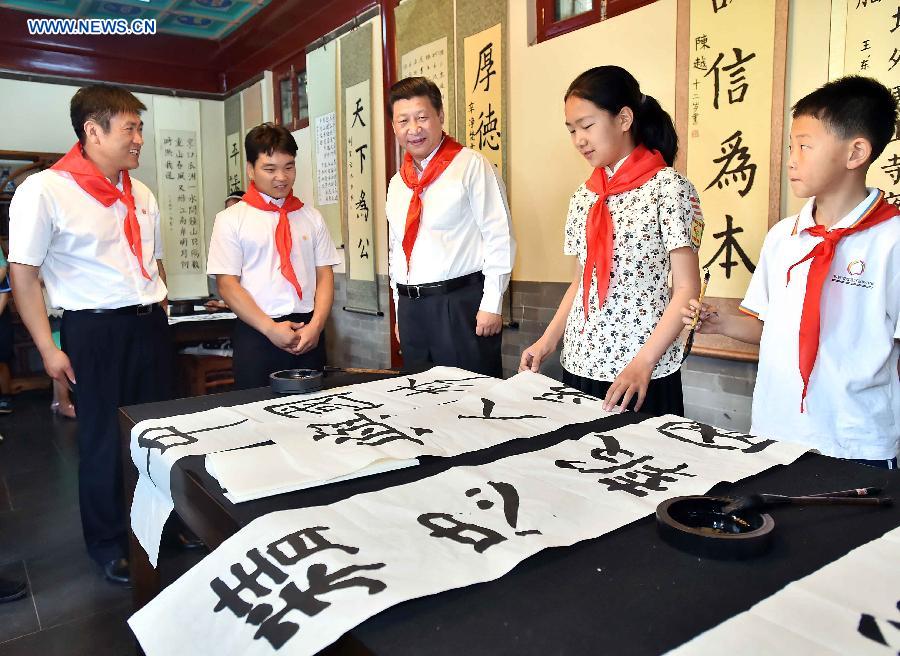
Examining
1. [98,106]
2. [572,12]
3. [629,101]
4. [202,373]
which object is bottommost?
[202,373]

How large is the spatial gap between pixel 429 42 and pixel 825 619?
3310 mm

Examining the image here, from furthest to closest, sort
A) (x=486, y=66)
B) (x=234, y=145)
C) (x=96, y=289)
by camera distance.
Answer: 1. (x=234, y=145)
2. (x=486, y=66)
3. (x=96, y=289)

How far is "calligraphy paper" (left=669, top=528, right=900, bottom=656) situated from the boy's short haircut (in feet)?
3.19

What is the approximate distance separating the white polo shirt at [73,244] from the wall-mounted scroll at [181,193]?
12.8 ft

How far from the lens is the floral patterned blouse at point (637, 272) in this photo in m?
1.51

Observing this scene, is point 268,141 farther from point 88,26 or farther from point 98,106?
point 88,26

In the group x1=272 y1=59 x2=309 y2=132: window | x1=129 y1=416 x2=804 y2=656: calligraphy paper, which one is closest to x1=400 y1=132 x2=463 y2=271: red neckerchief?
x1=129 y1=416 x2=804 y2=656: calligraphy paper

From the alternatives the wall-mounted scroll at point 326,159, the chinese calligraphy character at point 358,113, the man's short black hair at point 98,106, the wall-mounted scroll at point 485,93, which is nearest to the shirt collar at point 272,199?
the man's short black hair at point 98,106

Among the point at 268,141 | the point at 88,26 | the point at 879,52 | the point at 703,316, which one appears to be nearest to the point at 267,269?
the point at 268,141

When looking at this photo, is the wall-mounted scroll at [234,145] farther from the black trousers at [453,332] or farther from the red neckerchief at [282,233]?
the black trousers at [453,332]

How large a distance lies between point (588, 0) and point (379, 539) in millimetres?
2472

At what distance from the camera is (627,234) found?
5.14 feet

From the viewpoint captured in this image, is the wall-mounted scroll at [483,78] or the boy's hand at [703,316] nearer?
the boy's hand at [703,316]

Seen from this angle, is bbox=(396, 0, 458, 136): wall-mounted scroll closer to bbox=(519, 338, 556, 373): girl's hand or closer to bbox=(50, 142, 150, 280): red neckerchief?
bbox=(50, 142, 150, 280): red neckerchief
